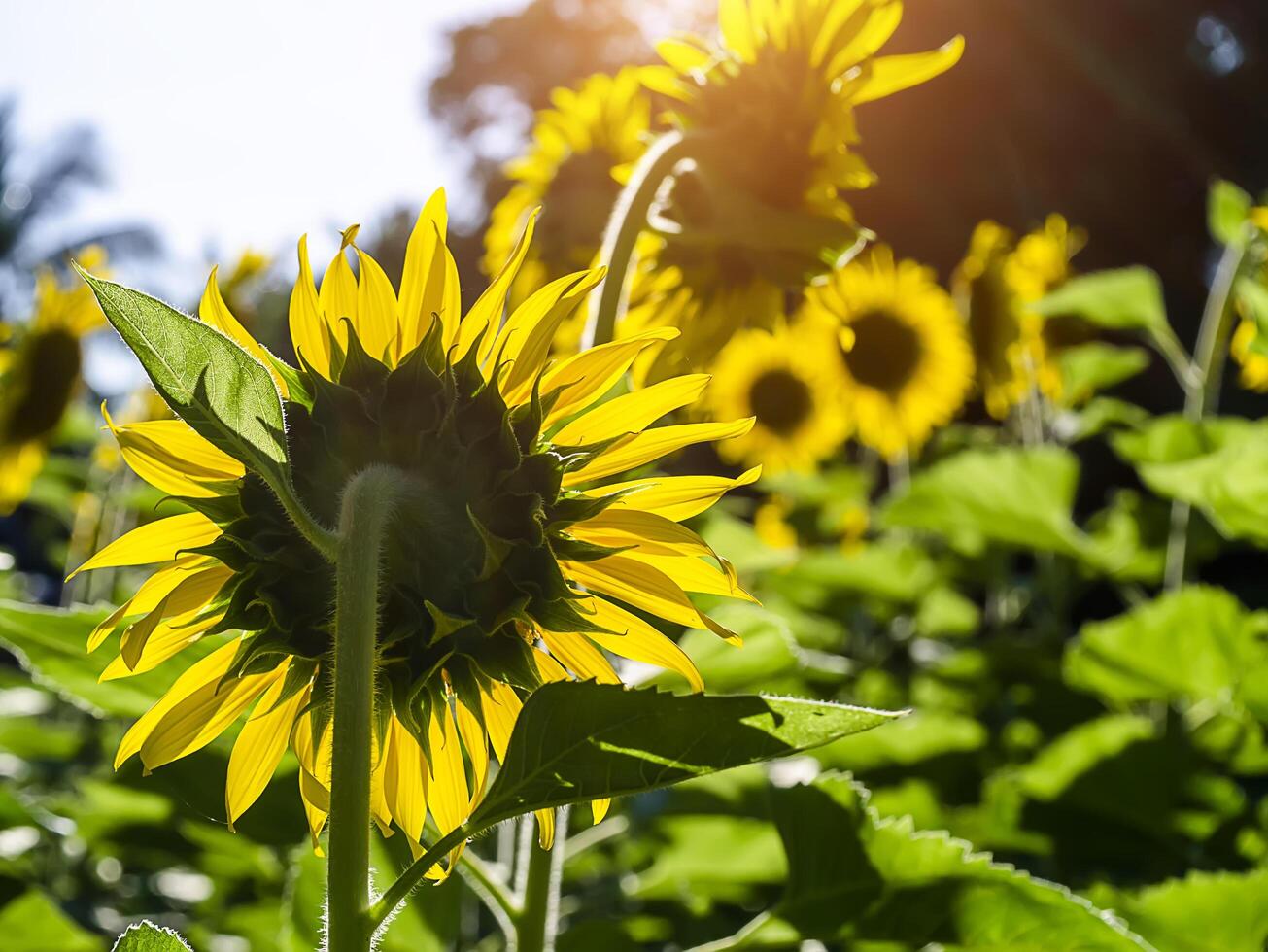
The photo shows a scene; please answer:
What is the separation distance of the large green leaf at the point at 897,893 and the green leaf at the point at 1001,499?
39.9 inches

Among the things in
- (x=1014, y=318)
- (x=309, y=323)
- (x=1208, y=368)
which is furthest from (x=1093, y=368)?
(x=309, y=323)

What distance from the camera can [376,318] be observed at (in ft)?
1.89

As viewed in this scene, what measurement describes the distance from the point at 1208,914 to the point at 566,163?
3.74 ft

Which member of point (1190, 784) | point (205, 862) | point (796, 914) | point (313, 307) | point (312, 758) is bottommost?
point (1190, 784)

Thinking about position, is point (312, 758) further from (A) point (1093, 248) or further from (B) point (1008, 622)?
(A) point (1093, 248)

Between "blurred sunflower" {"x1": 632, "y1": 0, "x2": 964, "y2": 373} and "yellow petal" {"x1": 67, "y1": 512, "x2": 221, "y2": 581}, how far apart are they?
0.40 meters

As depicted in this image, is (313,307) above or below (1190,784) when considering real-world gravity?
above

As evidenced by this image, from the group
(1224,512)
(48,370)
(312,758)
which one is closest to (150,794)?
(312,758)

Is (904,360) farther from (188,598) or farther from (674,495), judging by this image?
(188,598)

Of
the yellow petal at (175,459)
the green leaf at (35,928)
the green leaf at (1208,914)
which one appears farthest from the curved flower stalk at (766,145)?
the green leaf at (35,928)

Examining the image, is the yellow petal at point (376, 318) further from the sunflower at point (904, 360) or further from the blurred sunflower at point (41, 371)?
the sunflower at point (904, 360)

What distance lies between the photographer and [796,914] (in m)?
0.72

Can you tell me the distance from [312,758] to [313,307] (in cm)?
21

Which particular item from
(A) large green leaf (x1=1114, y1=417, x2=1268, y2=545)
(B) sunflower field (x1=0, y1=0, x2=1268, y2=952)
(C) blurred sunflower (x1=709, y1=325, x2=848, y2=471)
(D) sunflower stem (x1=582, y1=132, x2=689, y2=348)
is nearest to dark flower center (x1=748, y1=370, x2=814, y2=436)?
(C) blurred sunflower (x1=709, y1=325, x2=848, y2=471)
